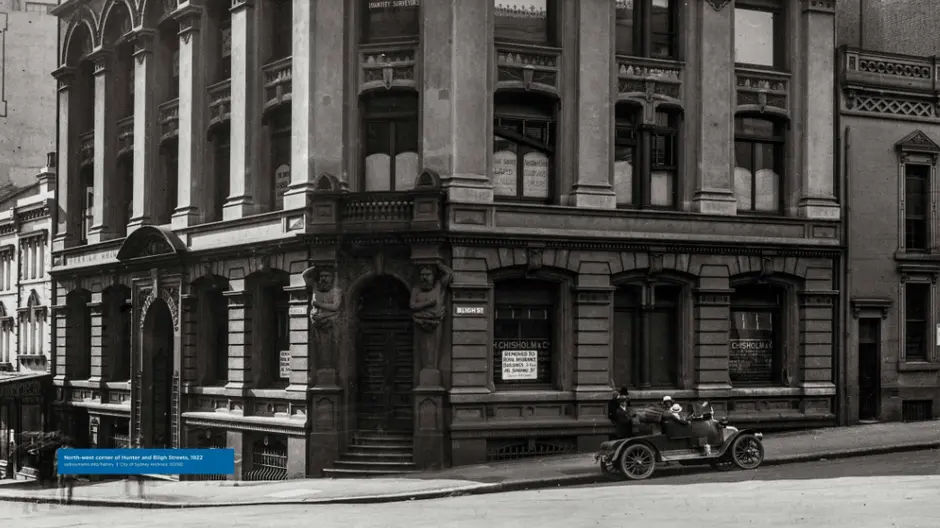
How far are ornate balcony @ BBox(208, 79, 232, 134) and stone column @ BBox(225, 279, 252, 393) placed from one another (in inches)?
175

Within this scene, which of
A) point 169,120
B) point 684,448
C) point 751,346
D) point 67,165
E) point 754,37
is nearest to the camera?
point 684,448

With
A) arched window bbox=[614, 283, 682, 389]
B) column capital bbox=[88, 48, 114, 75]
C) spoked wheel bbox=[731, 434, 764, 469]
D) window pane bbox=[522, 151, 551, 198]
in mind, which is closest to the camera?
spoked wheel bbox=[731, 434, 764, 469]

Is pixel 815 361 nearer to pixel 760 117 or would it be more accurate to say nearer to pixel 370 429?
pixel 760 117

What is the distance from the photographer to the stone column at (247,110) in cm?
3312

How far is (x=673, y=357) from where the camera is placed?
32.0 metres

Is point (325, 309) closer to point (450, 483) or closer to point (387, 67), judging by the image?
point (450, 483)

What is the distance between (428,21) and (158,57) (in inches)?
485

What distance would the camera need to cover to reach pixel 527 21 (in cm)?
3055

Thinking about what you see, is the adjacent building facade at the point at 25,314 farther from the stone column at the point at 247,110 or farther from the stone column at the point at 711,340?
the stone column at the point at 711,340

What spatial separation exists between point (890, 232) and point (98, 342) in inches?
945

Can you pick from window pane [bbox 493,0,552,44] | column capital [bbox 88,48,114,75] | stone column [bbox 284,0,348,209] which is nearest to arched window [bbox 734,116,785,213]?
window pane [bbox 493,0,552,44]

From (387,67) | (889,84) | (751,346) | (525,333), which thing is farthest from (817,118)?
(387,67)

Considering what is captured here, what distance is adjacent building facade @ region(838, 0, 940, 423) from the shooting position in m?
33.3

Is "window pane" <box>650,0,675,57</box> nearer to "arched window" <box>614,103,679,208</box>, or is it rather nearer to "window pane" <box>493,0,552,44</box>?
"arched window" <box>614,103,679,208</box>
